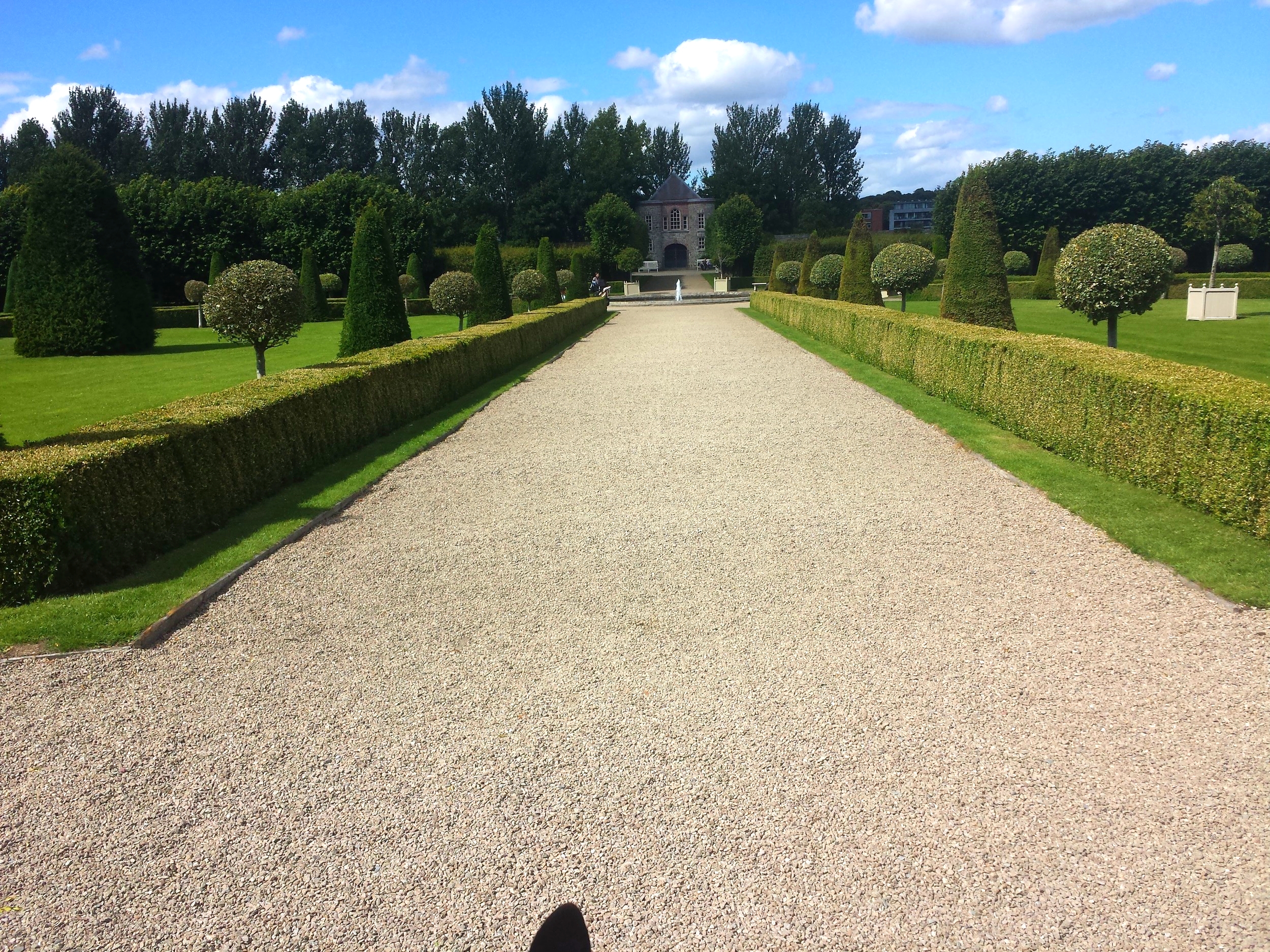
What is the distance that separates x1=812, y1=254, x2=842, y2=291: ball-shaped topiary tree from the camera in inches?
1378

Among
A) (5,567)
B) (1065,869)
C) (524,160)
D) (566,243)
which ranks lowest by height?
(1065,869)

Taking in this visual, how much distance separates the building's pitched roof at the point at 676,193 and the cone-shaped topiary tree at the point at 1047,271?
41245mm

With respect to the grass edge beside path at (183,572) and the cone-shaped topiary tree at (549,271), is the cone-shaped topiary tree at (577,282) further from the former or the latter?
the grass edge beside path at (183,572)

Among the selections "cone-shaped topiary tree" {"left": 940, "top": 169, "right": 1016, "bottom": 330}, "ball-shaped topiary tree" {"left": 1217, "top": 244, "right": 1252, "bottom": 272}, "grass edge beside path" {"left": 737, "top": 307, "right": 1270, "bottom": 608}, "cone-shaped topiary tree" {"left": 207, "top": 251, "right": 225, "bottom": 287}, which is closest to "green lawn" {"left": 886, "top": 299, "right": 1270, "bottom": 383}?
"cone-shaped topiary tree" {"left": 940, "top": 169, "right": 1016, "bottom": 330}

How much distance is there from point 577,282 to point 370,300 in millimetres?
28639

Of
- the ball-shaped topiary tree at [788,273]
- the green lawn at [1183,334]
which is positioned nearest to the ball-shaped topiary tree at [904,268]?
the green lawn at [1183,334]

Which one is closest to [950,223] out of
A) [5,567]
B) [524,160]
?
[524,160]

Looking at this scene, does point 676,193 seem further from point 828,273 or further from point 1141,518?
point 1141,518

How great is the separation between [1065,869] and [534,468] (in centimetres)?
742

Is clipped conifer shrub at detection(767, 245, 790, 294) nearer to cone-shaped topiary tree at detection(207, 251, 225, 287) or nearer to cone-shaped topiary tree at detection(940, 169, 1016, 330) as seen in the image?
cone-shaped topiary tree at detection(940, 169, 1016, 330)

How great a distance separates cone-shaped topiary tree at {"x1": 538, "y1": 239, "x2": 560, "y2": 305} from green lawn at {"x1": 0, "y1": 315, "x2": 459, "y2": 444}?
8077 mm

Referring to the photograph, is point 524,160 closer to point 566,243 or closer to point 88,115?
point 566,243

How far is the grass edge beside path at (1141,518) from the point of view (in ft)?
19.8

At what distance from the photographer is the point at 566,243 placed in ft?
238
